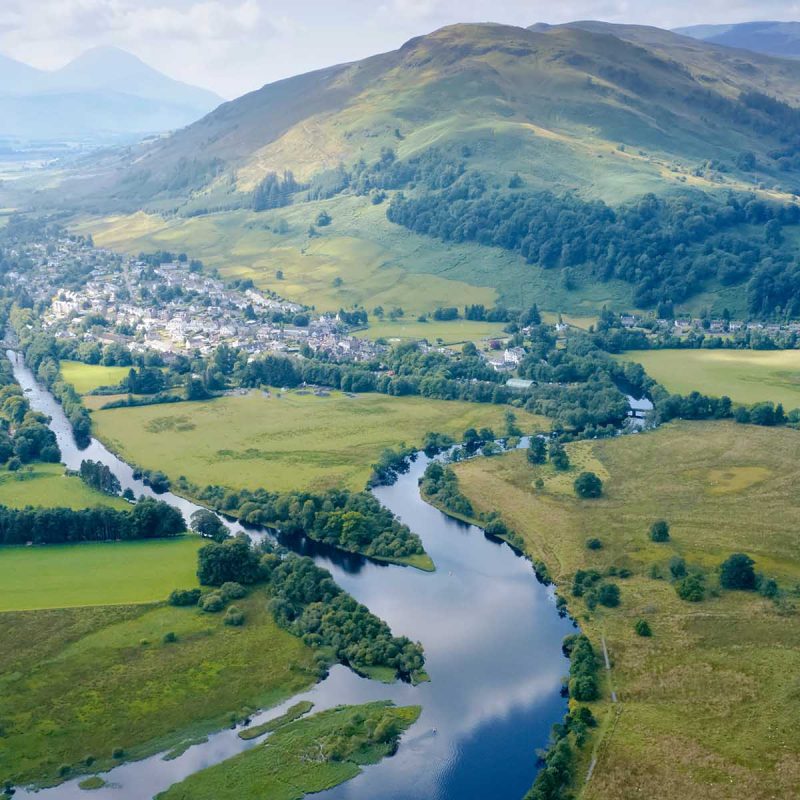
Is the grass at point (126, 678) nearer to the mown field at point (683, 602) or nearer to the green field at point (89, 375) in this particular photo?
the mown field at point (683, 602)

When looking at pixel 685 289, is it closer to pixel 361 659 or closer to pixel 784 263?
pixel 784 263

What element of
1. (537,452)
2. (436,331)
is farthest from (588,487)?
(436,331)

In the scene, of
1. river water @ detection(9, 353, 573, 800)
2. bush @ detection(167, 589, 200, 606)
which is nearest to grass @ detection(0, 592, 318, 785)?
bush @ detection(167, 589, 200, 606)

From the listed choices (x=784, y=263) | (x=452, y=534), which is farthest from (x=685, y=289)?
(x=452, y=534)

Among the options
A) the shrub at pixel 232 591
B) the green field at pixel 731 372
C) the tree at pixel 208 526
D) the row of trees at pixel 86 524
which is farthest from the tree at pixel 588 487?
the green field at pixel 731 372

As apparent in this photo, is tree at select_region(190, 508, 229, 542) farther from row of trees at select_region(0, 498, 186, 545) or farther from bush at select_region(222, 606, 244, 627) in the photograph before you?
bush at select_region(222, 606, 244, 627)

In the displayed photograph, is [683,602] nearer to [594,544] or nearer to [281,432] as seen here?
[594,544]
